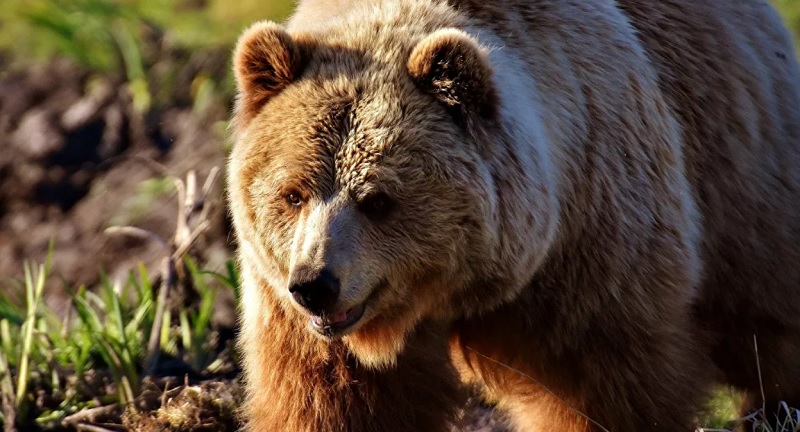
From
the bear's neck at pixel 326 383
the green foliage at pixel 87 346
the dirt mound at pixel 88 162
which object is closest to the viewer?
the bear's neck at pixel 326 383

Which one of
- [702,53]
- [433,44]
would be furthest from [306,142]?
[702,53]

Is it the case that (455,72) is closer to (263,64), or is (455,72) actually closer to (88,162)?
(263,64)

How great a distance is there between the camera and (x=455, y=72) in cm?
406

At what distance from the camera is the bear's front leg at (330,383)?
441cm

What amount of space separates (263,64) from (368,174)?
60 cm

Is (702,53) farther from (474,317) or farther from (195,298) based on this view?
(195,298)

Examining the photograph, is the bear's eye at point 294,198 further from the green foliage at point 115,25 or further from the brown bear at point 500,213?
the green foliage at point 115,25

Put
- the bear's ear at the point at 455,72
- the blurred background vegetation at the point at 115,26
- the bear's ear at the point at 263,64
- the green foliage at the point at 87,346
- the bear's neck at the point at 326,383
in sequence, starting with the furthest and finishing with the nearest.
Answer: the blurred background vegetation at the point at 115,26, the green foliage at the point at 87,346, the bear's neck at the point at 326,383, the bear's ear at the point at 263,64, the bear's ear at the point at 455,72

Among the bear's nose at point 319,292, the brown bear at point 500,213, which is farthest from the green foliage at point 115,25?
the bear's nose at point 319,292

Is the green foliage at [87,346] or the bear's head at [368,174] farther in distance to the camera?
the green foliage at [87,346]

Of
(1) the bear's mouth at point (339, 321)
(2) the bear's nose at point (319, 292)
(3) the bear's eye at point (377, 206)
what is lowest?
(1) the bear's mouth at point (339, 321)

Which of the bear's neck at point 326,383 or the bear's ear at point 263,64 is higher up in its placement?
the bear's ear at point 263,64

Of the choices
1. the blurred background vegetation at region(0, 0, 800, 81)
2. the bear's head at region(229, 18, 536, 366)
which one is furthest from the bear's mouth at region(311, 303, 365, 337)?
the blurred background vegetation at region(0, 0, 800, 81)

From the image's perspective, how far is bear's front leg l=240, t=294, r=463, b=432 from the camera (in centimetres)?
441
